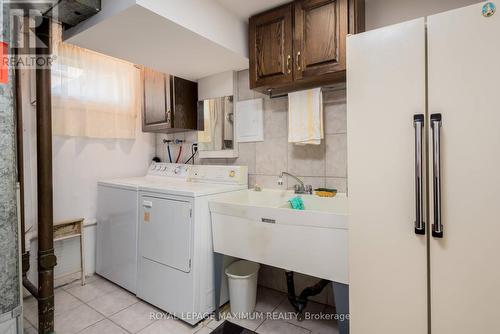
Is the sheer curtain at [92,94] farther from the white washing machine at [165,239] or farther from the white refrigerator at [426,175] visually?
the white refrigerator at [426,175]

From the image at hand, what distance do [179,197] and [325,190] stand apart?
1148 millimetres

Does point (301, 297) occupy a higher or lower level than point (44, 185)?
lower

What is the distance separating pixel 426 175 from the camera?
3.92 ft

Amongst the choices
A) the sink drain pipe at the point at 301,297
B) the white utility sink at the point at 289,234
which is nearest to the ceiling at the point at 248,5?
the white utility sink at the point at 289,234

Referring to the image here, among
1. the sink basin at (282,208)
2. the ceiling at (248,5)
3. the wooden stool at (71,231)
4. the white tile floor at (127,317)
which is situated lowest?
the white tile floor at (127,317)

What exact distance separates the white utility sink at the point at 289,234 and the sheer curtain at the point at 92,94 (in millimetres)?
1673

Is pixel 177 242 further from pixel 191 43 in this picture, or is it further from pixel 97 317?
pixel 191 43

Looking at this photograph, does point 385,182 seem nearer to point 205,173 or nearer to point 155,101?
point 205,173

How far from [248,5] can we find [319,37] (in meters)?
0.62

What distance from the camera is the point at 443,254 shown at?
45.6 inches

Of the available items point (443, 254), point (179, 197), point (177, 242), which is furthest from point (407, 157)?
point (177, 242)

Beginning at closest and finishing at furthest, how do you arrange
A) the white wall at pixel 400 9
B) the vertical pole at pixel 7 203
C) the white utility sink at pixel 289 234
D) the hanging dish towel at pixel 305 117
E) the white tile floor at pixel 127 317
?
the vertical pole at pixel 7 203, the white utility sink at pixel 289 234, the white wall at pixel 400 9, the white tile floor at pixel 127 317, the hanging dish towel at pixel 305 117

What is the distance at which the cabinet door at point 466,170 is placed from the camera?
1065mm

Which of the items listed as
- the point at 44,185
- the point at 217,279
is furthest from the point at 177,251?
the point at 44,185
